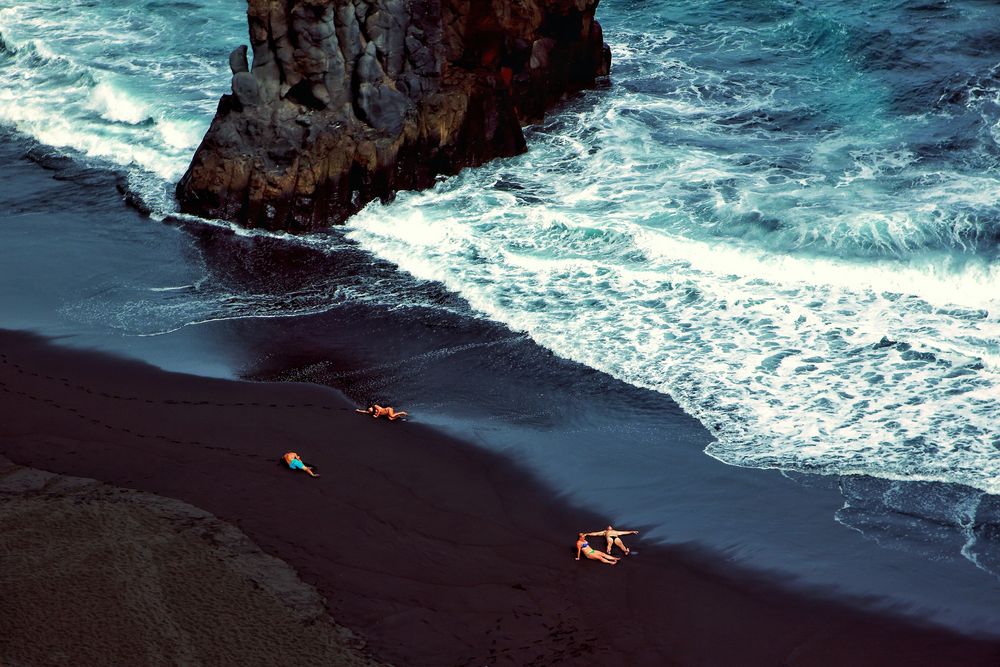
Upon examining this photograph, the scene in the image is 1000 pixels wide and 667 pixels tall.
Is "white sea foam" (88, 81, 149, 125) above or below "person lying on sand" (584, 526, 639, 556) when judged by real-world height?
above

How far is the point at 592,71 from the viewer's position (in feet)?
103

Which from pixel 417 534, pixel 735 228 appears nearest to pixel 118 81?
pixel 735 228

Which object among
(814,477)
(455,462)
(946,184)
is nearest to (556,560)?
(455,462)

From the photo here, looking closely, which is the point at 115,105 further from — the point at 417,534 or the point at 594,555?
the point at 594,555

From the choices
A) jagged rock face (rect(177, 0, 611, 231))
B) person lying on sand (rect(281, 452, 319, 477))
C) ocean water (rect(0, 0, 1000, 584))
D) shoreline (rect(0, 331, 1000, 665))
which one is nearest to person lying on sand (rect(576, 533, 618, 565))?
shoreline (rect(0, 331, 1000, 665))

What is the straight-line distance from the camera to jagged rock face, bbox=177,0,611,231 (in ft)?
78.4

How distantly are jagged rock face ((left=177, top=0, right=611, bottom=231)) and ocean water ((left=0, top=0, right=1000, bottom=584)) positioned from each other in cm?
75

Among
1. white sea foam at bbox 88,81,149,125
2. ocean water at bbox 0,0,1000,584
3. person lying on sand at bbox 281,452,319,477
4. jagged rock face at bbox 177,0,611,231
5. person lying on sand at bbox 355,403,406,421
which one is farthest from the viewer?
white sea foam at bbox 88,81,149,125

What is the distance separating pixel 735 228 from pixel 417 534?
11.8 metres

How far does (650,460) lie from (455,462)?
302 cm

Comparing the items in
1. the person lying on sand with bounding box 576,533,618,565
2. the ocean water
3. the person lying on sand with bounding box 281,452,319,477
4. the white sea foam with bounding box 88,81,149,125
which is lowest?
the person lying on sand with bounding box 576,533,618,565

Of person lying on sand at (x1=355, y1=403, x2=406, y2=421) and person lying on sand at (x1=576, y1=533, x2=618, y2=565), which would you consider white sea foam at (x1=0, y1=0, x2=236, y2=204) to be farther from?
person lying on sand at (x1=576, y1=533, x2=618, y2=565)

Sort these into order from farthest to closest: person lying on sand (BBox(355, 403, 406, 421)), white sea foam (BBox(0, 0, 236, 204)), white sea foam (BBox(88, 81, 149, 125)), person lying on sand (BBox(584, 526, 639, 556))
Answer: white sea foam (BBox(88, 81, 149, 125)) < white sea foam (BBox(0, 0, 236, 204)) < person lying on sand (BBox(355, 403, 406, 421)) < person lying on sand (BBox(584, 526, 639, 556))

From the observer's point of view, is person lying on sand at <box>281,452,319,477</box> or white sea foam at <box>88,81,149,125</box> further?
white sea foam at <box>88,81,149,125</box>
